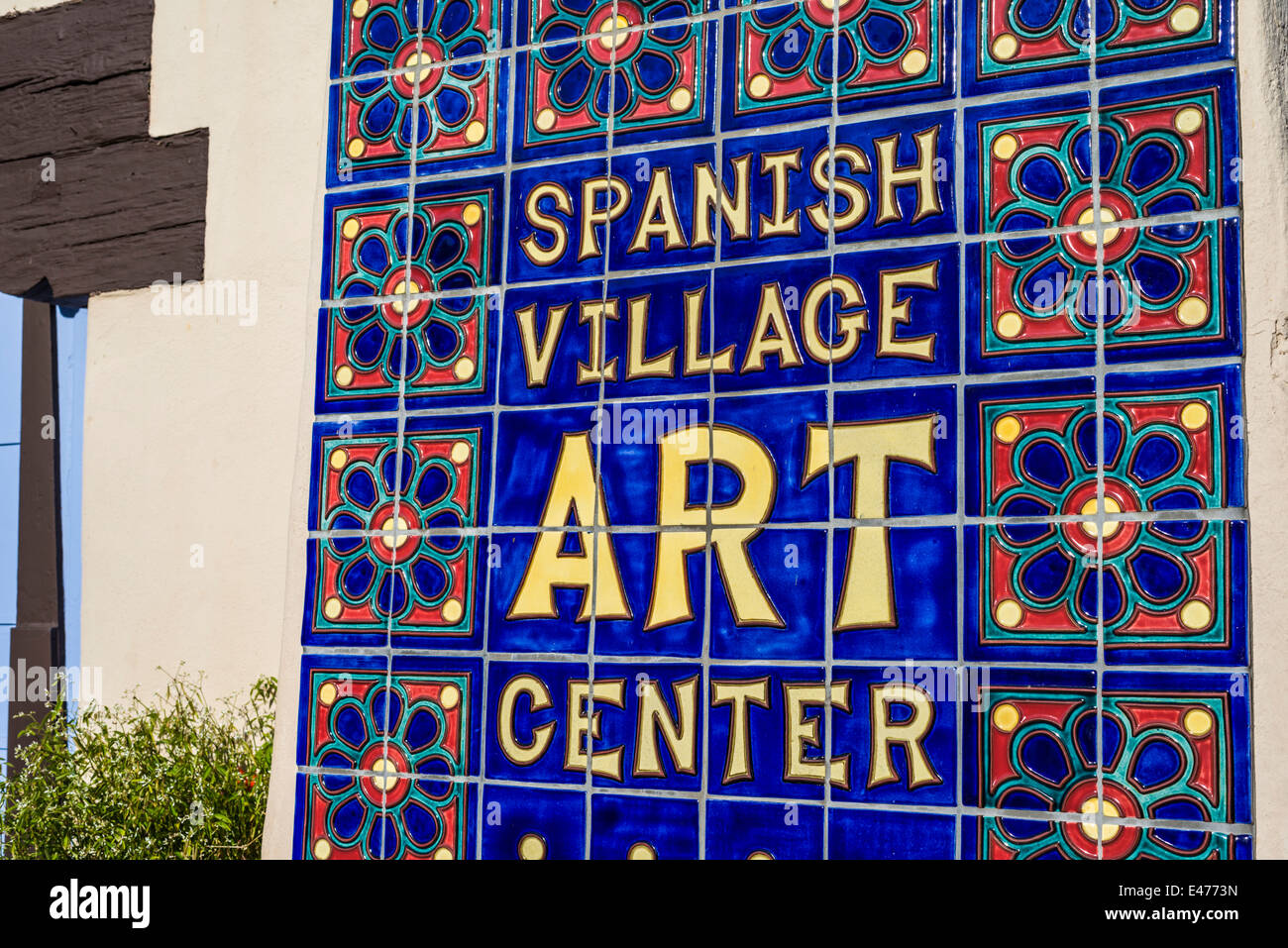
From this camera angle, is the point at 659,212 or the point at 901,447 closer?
the point at 901,447

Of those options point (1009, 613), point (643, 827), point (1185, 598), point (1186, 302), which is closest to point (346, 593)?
point (643, 827)

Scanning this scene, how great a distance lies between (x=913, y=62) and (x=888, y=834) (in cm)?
190

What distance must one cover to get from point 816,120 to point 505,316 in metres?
1.02

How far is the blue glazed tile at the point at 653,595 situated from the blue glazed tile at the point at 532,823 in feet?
A: 1.37

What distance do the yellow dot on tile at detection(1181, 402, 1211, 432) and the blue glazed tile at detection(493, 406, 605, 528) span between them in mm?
1474

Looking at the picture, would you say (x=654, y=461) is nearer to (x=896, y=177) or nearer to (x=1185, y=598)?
(x=896, y=177)

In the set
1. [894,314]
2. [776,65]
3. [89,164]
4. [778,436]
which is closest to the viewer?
[894,314]

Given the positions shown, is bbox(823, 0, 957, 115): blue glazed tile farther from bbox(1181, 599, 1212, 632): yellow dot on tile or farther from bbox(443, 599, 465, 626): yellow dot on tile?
bbox(443, 599, 465, 626): yellow dot on tile

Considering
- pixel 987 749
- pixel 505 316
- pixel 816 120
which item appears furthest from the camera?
pixel 505 316

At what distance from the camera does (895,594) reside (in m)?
3.22
